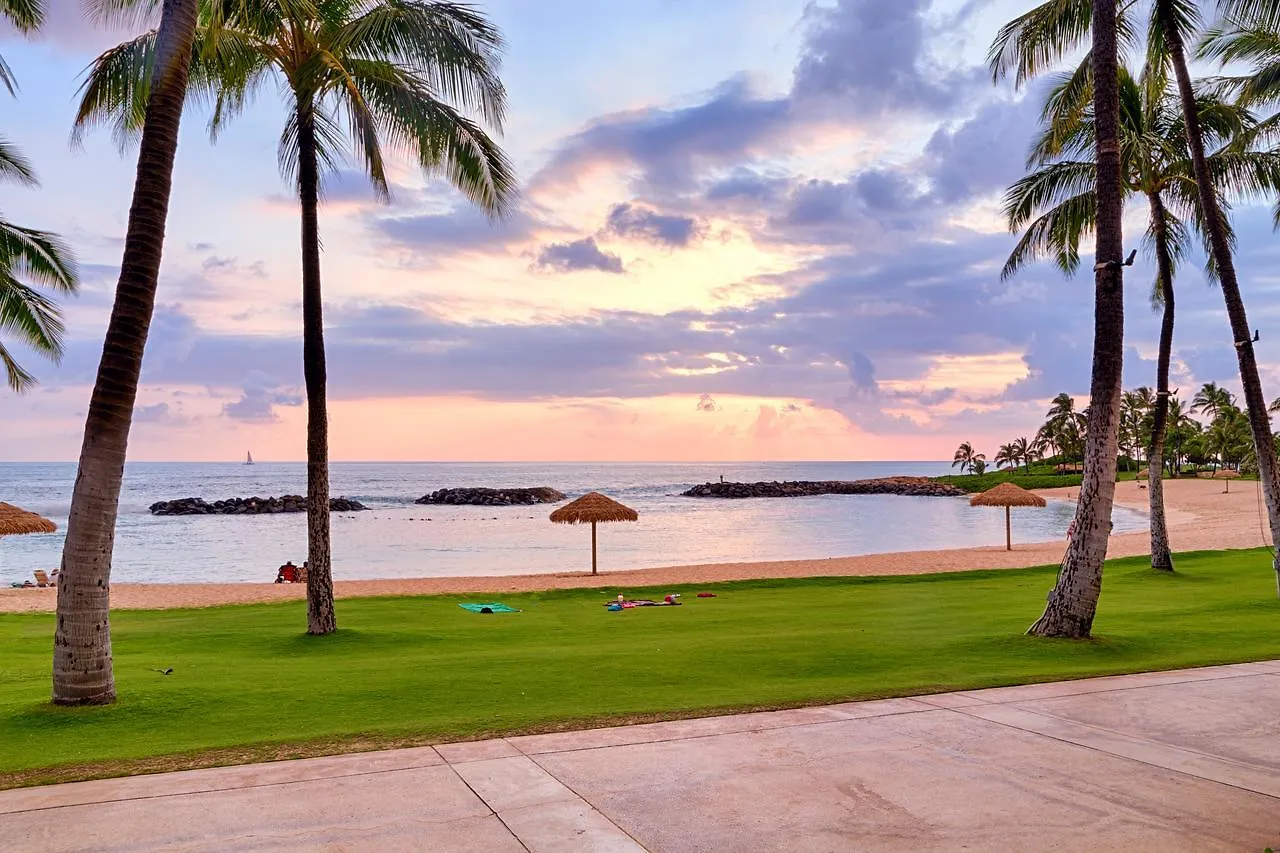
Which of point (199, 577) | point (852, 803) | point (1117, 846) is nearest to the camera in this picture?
point (1117, 846)

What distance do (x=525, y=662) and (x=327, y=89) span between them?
8128mm

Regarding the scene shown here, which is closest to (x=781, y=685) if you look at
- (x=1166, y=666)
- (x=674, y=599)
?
(x=1166, y=666)

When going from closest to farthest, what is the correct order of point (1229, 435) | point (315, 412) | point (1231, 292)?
point (315, 412)
point (1231, 292)
point (1229, 435)

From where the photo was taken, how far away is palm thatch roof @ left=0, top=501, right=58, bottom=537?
2088 centimetres

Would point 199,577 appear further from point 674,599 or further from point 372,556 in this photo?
point 674,599

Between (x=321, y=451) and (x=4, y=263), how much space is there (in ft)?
35.0

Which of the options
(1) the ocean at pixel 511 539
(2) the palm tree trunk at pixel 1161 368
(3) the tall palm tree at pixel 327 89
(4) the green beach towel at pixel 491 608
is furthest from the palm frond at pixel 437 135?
(1) the ocean at pixel 511 539

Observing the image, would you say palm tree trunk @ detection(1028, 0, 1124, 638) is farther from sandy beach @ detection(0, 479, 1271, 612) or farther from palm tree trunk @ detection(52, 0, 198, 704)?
sandy beach @ detection(0, 479, 1271, 612)

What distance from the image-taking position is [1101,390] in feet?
35.3

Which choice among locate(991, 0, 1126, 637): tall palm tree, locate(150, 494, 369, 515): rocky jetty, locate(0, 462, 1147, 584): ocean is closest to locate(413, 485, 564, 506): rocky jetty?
locate(0, 462, 1147, 584): ocean

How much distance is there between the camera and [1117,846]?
175 inches

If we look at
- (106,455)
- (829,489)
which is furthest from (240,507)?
(106,455)

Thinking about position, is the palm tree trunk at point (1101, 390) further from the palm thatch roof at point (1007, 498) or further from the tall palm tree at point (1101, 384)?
the palm thatch roof at point (1007, 498)

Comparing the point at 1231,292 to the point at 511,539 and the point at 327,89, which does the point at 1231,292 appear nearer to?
the point at 327,89
